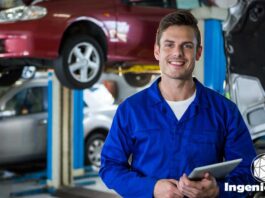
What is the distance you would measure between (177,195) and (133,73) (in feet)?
9.72

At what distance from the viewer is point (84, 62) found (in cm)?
339

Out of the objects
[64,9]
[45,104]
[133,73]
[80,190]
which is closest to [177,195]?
[64,9]

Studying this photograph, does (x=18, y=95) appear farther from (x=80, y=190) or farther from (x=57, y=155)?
(x=80, y=190)

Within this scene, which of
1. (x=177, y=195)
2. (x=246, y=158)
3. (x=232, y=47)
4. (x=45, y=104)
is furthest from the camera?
(x=45, y=104)

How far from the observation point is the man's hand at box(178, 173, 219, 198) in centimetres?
128

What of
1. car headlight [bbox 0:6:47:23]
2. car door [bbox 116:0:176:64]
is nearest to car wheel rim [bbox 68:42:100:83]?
car door [bbox 116:0:176:64]

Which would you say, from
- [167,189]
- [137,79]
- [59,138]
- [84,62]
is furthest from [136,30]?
[167,189]

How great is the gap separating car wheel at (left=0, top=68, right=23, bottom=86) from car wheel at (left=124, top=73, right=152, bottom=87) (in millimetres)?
979

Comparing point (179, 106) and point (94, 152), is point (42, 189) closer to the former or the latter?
point (94, 152)

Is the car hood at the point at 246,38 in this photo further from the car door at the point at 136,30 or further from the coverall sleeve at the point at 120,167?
the car door at the point at 136,30

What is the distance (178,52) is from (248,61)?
0.85 m

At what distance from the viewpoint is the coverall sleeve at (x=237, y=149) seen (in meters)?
1.39

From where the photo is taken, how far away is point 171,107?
1434 mm

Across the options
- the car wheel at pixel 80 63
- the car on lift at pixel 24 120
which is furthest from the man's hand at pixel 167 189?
the car on lift at pixel 24 120
